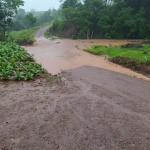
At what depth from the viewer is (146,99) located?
8.54 meters

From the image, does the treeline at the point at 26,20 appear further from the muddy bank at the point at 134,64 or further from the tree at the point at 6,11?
the muddy bank at the point at 134,64

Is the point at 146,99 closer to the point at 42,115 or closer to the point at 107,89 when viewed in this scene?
the point at 107,89

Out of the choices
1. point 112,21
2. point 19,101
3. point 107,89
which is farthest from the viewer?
point 112,21

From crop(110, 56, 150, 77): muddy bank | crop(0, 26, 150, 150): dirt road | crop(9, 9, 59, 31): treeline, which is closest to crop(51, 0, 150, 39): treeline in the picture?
crop(9, 9, 59, 31): treeline

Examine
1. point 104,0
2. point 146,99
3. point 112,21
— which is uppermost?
point 104,0

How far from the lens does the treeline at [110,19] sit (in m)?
30.9

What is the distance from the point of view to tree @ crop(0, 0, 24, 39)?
94.8 feet

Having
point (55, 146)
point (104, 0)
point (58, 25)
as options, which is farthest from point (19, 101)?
point (58, 25)

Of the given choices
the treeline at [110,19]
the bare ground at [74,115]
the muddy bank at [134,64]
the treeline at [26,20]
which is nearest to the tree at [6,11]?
the treeline at [26,20]

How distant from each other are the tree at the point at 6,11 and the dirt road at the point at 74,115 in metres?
22.1

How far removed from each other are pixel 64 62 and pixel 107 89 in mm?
7176

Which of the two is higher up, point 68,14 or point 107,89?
point 68,14

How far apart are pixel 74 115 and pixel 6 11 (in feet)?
87.4

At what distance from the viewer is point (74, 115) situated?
6.62m
